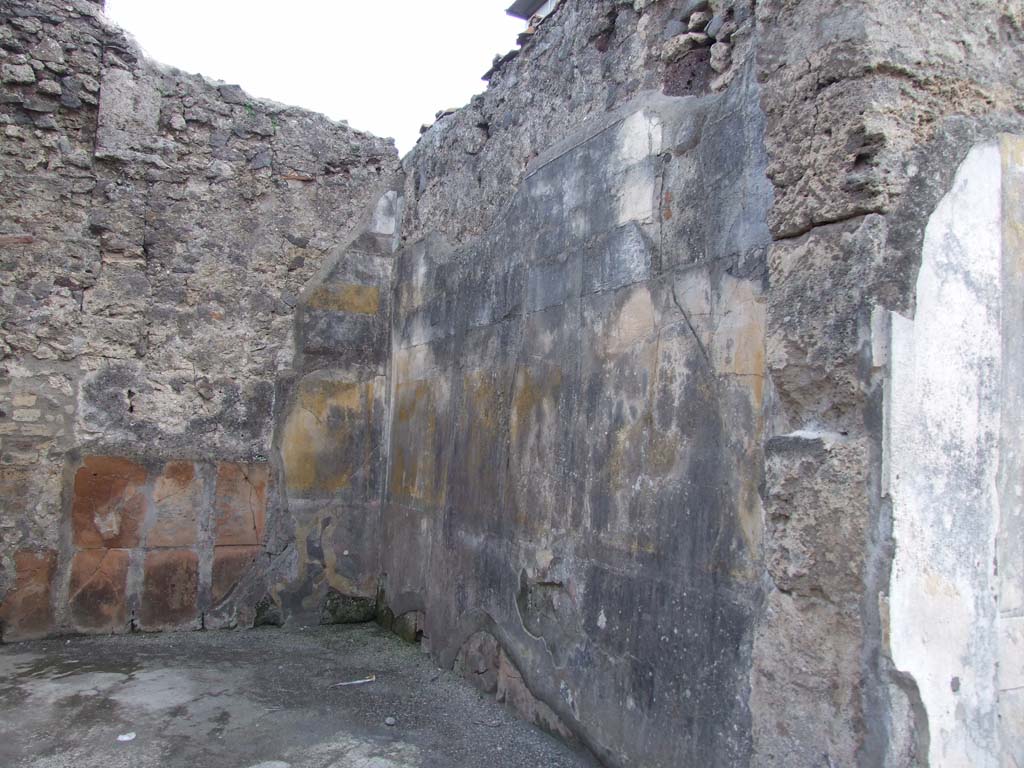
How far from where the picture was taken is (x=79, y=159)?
459cm

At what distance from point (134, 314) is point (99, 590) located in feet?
5.01

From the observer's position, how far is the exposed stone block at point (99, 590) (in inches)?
174

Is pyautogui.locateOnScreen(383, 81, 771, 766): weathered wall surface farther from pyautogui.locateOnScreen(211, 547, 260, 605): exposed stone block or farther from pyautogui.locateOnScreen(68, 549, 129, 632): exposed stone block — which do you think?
pyautogui.locateOnScreen(68, 549, 129, 632): exposed stone block

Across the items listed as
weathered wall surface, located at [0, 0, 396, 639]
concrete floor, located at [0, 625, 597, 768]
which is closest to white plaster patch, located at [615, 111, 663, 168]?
concrete floor, located at [0, 625, 597, 768]

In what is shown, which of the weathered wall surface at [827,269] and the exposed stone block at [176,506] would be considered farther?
the exposed stone block at [176,506]

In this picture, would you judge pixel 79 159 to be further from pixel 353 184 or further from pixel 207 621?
pixel 207 621

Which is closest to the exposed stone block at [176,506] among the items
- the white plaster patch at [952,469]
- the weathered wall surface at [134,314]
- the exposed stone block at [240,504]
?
the weathered wall surface at [134,314]

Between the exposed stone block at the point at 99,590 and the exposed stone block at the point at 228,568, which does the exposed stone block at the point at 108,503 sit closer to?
the exposed stone block at the point at 99,590

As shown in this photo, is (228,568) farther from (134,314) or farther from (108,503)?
(134,314)

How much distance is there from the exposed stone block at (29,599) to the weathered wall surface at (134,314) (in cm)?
1

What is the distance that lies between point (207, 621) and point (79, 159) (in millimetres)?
2690

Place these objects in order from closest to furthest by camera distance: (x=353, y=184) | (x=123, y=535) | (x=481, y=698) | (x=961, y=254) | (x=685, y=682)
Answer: (x=961, y=254)
(x=685, y=682)
(x=481, y=698)
(x=123, y=535)
(x=353, y=184)

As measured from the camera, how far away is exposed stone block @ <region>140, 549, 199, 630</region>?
459cm

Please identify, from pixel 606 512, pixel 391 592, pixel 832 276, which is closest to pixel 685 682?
pixel 606 512
